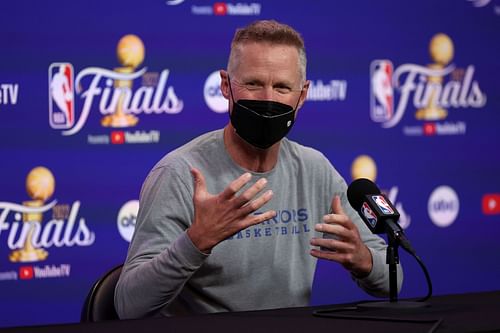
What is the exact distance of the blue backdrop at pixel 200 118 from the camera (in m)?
3.87

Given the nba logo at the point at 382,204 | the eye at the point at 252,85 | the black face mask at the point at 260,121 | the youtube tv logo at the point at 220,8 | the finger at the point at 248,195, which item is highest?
the youtube tv logo at the point at 220,8

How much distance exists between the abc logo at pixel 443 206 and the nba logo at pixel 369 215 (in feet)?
8.48

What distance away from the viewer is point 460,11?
4715 mm

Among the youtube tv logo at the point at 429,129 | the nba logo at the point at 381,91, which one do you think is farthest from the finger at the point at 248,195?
the youtube tv logo at the point at 429,129

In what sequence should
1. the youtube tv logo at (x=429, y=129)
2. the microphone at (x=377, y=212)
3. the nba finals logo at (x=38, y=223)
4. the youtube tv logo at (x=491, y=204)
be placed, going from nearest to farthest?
1. the microphone at (x=377, y=212)
2. the nba finals logo at (x=38, y=223)
3. the youtube tv logo at (x=429, y=129)
4. the youtube tv logo at (x=491, y=204)

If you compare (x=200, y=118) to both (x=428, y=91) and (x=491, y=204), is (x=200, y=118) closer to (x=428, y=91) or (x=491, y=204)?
(x=428, y=91)

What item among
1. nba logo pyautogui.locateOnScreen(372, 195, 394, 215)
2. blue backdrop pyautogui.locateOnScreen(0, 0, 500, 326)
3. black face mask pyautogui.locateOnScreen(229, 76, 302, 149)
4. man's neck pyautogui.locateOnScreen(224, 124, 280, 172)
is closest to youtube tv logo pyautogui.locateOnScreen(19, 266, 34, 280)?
blue backdrop pyautogui.locateOnScreen(0, 0, 500, 326)

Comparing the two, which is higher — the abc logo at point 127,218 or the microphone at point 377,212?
the microphone at point 377,212

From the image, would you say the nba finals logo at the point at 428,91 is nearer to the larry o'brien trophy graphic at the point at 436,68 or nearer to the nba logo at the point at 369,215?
the larry o'brien trophy graphic at the point at 436,68

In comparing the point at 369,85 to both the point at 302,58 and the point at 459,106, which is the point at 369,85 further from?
the point at 302,58

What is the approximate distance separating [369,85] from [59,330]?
112 inches

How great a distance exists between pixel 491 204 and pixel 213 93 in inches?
64.1

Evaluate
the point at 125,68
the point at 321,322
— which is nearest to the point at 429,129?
the point at 125,68

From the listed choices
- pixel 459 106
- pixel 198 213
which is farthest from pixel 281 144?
pixel 459 106
